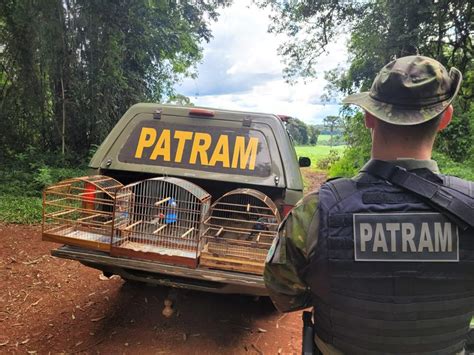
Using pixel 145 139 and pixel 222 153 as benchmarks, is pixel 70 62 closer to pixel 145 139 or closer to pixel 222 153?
pixel 145 139

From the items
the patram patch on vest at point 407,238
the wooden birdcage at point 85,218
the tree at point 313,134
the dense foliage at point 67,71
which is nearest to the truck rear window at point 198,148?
the wooden birdcage at point 85,218

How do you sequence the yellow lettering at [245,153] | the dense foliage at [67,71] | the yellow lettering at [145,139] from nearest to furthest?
the yellow lettering at [245,153], the yellow lettering at [145,139], the dense foliage at [67,71]

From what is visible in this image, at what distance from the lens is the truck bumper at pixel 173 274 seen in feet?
9.76

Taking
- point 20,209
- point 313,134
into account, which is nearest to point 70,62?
point 20,209

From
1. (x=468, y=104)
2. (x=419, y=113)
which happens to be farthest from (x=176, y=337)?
(x=468, y=104)

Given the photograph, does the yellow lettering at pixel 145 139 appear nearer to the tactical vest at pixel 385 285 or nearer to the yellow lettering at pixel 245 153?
the yellow lettering at pixel 245 153

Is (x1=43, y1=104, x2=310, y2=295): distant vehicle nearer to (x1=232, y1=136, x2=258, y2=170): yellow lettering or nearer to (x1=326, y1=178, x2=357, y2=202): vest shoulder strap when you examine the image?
(x1=232, y1=136, x2=258, y2=170): yellow lettering

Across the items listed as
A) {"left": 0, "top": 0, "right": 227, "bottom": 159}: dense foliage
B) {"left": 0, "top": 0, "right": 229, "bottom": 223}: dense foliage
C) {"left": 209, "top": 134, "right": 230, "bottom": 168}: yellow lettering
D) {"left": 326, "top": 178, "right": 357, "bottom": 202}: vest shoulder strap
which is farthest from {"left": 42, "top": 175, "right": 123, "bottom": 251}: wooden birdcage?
{"left": 0, "top": 0, "right": 227, "bottom": 159}: dense foliage

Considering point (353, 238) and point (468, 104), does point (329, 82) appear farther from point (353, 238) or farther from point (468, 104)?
point (353, 238)

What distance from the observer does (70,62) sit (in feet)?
34.2

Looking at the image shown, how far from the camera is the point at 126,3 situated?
1044cm

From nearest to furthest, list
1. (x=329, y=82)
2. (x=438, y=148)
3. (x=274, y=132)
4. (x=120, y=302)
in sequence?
(x=274, y=132) < (x=120, y=302) < (x=438, y=148) < (x=329, y=82)

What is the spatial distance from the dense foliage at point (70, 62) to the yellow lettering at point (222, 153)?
310 inches

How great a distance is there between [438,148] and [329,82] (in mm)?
9570
